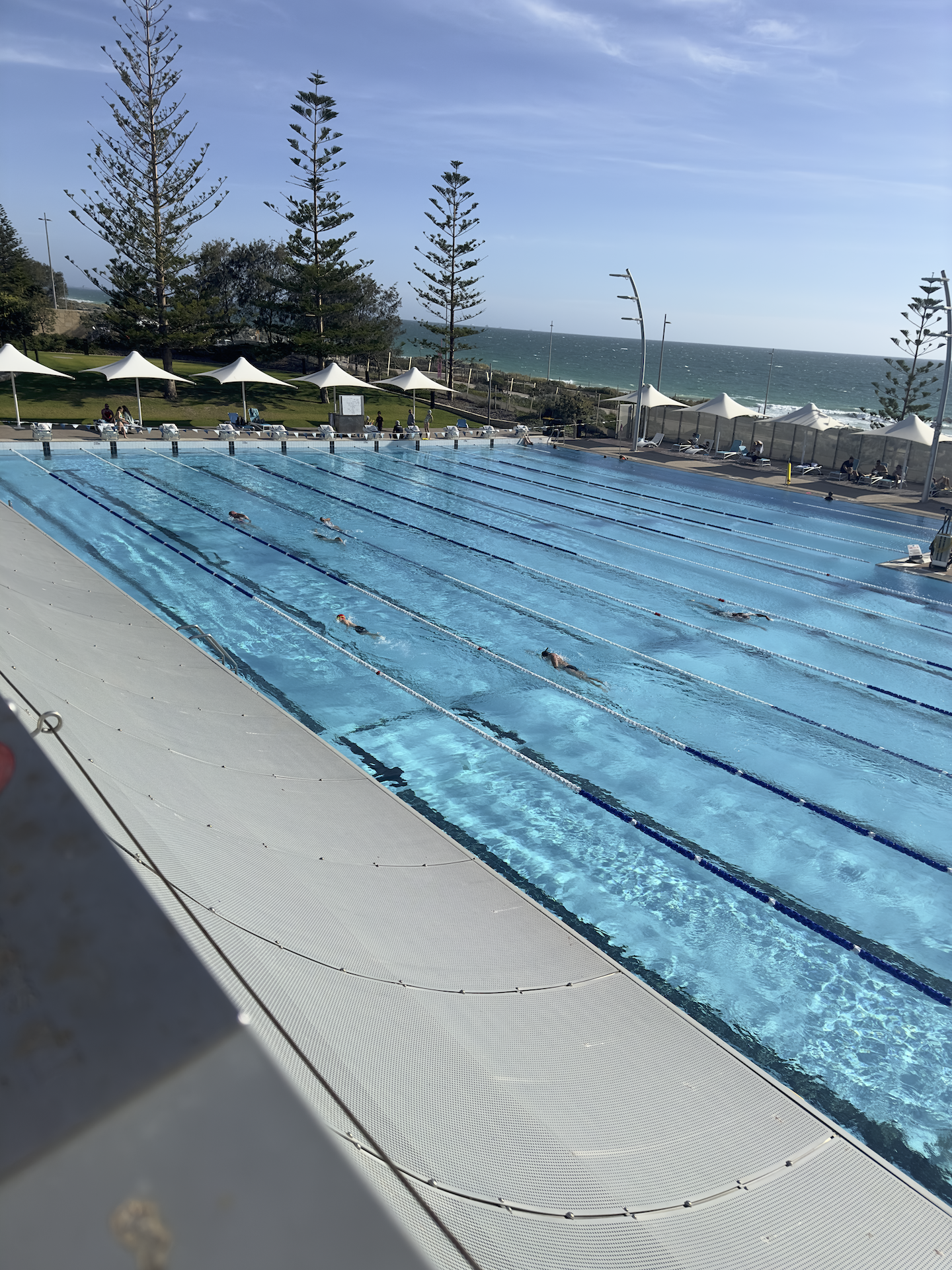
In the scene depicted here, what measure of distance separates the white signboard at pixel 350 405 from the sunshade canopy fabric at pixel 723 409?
40.2 ft

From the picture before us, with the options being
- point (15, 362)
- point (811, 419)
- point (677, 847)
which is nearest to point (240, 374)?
point (15, 362)

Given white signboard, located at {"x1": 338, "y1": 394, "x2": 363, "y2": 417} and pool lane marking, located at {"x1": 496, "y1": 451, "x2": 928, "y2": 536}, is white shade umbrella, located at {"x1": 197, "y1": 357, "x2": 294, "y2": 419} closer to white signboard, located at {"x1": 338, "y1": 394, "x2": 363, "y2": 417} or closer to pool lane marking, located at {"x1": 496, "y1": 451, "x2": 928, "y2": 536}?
white signboard, located at {"x1": 338, "y1": 394, "x2": 363, "y2": 417}

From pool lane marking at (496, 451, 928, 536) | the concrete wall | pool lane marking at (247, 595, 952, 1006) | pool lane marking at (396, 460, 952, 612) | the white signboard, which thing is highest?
the white signboard

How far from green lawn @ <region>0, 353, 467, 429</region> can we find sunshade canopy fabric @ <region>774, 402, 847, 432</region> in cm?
1339

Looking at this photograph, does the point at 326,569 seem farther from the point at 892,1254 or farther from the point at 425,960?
the point at 892,1254

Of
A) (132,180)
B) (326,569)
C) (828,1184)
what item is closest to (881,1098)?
(828,1184)

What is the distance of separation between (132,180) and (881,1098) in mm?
35532

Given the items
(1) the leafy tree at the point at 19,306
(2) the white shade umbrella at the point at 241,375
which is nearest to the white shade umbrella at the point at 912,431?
(2) the white shade umbrella at the point at 241,375

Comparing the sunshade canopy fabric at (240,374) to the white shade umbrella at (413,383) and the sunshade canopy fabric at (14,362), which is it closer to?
the white shade umbrella at (413,383)

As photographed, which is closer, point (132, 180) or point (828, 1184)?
point (828, 1184)

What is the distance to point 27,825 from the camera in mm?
1108

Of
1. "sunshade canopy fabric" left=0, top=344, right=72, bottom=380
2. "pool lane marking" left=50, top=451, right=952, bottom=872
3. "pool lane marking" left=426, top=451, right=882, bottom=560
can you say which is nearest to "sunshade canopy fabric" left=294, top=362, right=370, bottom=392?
"pool lane marking" left=426, top=451, right=882, bottom=560

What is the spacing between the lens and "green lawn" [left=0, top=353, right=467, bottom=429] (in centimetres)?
2823

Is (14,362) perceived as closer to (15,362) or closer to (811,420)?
(15,362)
